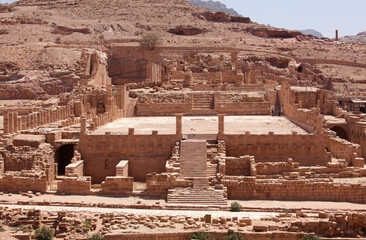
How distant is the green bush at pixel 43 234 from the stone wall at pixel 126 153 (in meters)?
8.14

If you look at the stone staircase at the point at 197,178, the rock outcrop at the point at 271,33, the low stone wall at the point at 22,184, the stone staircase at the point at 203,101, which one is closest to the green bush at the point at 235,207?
the stone staircase at the point at 197,178

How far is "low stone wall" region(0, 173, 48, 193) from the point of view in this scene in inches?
862

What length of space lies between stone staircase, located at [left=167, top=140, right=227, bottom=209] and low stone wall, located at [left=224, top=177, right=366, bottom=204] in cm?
97

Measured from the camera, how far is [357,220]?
57.4 feet

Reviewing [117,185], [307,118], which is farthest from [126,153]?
[307,118]

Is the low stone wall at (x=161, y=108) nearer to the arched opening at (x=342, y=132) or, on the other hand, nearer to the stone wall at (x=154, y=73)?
the stone wall at (x=154, y=73)

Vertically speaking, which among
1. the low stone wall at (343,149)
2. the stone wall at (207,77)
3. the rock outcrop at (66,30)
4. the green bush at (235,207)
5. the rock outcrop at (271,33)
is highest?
the rock outcrop at (271,33)

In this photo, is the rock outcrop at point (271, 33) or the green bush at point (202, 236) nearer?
the green bush at point (202, 236)

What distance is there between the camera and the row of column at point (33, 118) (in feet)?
88.7

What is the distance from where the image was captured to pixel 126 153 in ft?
82.0

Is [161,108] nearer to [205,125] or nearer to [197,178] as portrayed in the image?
[205,125]

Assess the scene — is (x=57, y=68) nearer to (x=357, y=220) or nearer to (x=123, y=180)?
(x=123, y=180)

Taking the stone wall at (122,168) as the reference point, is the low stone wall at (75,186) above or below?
below

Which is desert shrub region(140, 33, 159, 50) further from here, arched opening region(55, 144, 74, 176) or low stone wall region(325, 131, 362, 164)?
low stone wall region(325, 131, 362, 164)
